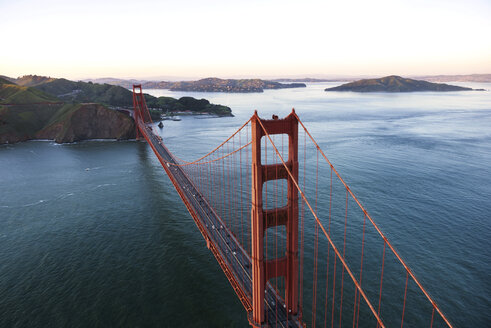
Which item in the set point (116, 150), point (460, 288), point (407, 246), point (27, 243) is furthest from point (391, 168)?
point (116, 150)

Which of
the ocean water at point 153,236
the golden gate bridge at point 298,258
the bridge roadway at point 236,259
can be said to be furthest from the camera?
the ocean water at point 153,236

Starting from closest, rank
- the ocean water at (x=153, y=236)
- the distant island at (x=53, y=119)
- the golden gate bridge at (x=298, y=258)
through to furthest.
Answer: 1. the golden gate bridge at (x=298, y=258)
2. the ocean water at (x=153, y=236)
3. the distant island at (x=53, y=119)

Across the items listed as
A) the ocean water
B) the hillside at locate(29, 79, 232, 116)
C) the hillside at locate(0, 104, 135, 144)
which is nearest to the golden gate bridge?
the ocean water

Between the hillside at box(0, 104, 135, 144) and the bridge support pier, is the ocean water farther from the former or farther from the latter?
the hillside at box(0, 104, 135, 144)

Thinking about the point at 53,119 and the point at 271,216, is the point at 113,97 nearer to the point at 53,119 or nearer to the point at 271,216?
the point at 53,119

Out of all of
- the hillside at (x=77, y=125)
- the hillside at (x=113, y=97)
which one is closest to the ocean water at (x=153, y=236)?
the hillside at (x=77, y=125)

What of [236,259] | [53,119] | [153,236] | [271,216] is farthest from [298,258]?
[53,119]

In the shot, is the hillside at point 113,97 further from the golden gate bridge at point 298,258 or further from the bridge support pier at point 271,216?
the bridge support pier at point 271,216
